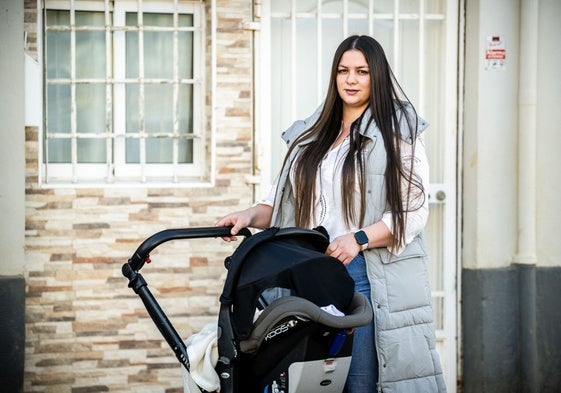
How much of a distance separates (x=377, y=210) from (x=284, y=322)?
0.87 meters

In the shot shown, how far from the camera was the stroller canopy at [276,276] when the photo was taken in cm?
321

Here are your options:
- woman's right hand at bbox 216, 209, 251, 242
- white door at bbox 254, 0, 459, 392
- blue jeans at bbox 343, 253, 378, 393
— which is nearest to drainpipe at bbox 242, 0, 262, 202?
white door at bbox 254, 0, 459, 392

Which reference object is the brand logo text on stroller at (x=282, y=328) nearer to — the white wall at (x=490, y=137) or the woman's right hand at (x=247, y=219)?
the woman's right hand at (x=247, y=219)

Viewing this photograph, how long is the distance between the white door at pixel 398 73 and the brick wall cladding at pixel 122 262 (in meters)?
0.20

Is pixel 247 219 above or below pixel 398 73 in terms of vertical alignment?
below

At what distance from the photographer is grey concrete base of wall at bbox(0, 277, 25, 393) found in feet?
18.2

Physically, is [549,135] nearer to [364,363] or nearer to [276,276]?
[364,363]

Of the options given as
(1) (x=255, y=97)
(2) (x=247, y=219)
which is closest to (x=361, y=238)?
(2) (x=247, y=219)

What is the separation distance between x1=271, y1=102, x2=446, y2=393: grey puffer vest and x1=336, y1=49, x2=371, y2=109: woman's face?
0.15 m

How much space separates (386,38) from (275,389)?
337cm

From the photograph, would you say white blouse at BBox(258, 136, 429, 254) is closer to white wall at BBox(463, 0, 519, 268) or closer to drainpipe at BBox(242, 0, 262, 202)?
drainpipe at BBox(242, 0, 262, 202)

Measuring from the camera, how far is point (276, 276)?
320 cm

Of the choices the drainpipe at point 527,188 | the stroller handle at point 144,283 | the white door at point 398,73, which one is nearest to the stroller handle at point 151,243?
the stroller handle at point 144,283

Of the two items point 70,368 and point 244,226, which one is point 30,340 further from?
point 244,226
